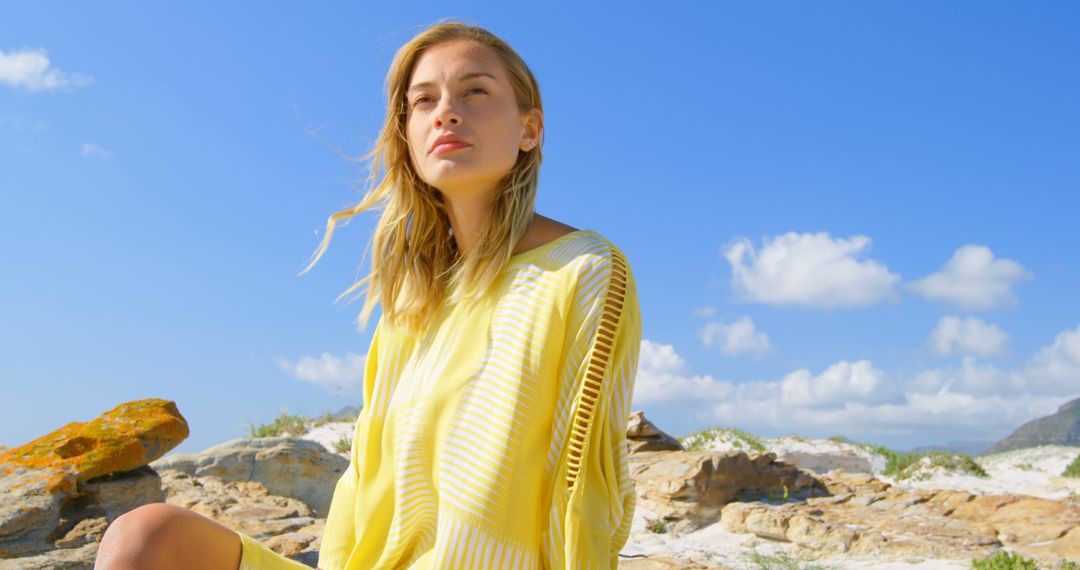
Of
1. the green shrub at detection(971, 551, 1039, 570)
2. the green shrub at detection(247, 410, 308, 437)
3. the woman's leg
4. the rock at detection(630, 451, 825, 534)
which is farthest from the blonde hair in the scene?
the green shrub at detection(247, 410, 308, 437)

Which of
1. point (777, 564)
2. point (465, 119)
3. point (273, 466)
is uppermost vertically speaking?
point (465, 119)

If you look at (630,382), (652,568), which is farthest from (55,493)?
(630,382)

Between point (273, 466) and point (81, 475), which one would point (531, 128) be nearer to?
point (81, 475)

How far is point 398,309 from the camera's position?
8.77ft

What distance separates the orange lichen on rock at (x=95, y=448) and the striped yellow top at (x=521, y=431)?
3.49 meters

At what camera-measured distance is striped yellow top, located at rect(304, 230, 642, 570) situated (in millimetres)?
2000

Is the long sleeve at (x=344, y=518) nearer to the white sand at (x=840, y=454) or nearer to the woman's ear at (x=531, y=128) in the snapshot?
the woman's ear at (x=531, y=128)

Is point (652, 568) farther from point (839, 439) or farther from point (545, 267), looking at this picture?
point (839, 439)

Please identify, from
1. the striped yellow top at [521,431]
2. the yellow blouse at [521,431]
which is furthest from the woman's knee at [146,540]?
the striped yellow top at [521,431]

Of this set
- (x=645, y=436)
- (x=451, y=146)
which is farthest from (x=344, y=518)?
(x=645, y=436)

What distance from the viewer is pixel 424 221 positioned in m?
2.89

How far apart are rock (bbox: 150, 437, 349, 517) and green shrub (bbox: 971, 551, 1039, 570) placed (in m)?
5.25

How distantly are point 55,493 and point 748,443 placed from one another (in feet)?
35.1

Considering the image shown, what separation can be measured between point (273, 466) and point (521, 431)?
6296 mm
